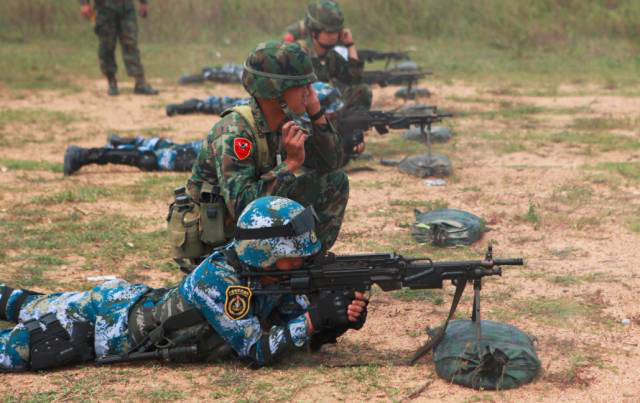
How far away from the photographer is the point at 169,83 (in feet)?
52.4

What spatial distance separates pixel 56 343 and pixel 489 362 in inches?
81.0

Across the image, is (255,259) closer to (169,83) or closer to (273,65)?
(273,65)

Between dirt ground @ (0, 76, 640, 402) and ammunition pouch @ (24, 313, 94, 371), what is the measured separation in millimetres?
69

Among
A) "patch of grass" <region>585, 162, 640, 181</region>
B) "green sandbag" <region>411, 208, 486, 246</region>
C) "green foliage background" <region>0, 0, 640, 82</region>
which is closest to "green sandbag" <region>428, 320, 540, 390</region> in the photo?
"green sandbag" <region>411, 208, 486, 246</region>

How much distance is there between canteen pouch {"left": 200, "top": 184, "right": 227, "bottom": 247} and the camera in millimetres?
5051

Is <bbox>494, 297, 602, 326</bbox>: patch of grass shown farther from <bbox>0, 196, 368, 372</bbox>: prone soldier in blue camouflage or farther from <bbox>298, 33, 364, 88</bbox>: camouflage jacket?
<bbox>298, 33, 364, 88</bbox>: camouflage jacket

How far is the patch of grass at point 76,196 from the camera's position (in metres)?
8.19

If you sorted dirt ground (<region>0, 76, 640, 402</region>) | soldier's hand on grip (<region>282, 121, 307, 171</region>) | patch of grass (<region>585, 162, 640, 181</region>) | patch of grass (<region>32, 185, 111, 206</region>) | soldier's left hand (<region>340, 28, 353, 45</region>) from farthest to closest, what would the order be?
soldier's left hand (<region>340, 28, 353, 45</region>)
patch of grass (<region>585, 162, 640, 181</region>)
patch of grass (<region>32, 185, 111, 206</region>)
soldier's hand on grip (<region>282, 121, 307, 171</region>)
dirt ground (<region>0, 76, 640, 402</region>)

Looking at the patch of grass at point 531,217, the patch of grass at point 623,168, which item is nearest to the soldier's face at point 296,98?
the patch of grass at point 531,217

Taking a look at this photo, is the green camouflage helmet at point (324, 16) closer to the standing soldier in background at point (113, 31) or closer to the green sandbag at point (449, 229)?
the green sandbag at point (449, 229)

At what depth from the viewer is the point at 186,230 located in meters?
5.15

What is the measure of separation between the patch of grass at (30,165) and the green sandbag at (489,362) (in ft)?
20.3

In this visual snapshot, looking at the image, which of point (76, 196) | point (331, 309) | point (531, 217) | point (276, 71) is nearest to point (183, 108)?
point (76, 196)

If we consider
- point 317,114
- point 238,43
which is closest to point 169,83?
point 238,43
